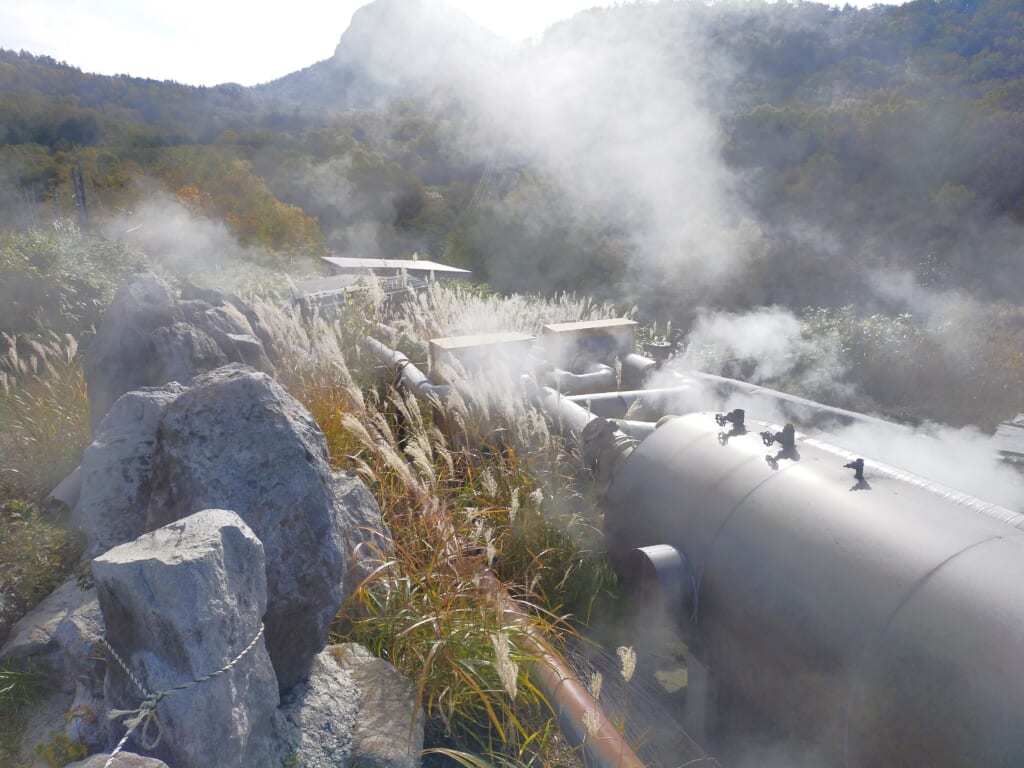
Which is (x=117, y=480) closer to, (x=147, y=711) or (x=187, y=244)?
(x=147, y=711)

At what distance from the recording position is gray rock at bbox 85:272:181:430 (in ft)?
14.4

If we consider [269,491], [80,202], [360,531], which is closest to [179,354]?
[360,531]

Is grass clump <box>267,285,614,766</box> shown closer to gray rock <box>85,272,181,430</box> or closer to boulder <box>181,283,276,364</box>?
boulder <box>181,283,276,364</box>

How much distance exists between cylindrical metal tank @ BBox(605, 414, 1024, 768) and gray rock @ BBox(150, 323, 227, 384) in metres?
2.98

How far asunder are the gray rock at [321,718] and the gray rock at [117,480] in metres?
1.11

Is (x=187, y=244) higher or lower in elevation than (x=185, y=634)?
lower

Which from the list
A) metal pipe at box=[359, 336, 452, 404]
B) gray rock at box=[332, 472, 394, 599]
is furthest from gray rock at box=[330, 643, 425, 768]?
metal pipe at box=[359, 336, 452, 404]

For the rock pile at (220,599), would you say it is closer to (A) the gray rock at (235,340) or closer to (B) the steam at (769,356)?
(A) the gray rock at (235,340)

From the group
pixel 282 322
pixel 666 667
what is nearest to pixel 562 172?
pixel 282 322

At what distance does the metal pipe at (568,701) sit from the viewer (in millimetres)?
2457

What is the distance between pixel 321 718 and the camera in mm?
2422

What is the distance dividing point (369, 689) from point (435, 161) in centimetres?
4285

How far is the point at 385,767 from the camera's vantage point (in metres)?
2.38

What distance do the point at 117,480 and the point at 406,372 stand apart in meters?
3.01
